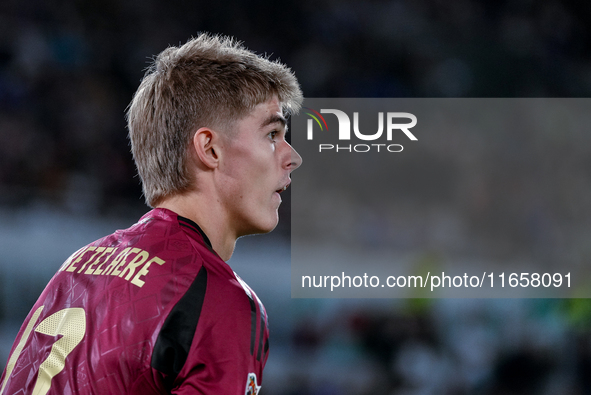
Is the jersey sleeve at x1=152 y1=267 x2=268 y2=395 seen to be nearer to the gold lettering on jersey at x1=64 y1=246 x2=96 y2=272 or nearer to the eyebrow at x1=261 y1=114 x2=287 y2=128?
the gold lettering on jersey at x1=64 y1=246 x2=96 y2=272

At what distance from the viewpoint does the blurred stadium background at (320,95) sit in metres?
5.89

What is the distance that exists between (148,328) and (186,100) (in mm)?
620

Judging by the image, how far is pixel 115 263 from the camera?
127 cm

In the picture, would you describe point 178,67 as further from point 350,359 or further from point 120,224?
point 350,359

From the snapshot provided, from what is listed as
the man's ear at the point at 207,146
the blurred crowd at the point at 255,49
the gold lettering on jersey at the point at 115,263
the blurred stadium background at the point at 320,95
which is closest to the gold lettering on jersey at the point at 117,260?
the gold lettering on jersey at the point at 115,263

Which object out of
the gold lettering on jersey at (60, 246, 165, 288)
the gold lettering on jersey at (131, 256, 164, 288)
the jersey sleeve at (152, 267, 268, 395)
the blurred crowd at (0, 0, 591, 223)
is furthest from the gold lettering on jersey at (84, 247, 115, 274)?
the blurred crowd at (0, 0, 591, 223)

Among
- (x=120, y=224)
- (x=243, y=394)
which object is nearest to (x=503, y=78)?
(x=120, y=224)

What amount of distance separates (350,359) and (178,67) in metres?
5.32

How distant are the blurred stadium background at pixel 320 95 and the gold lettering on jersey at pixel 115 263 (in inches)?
155

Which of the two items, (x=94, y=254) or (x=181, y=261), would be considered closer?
(x=181, y=261)

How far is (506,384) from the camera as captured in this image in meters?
6.45

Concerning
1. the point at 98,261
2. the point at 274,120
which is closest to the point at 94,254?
the point at 98,261

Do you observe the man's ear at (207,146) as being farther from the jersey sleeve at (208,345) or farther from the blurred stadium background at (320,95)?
the blurred stadium background at (320,95)

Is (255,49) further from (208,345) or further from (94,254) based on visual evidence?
(208,345)
